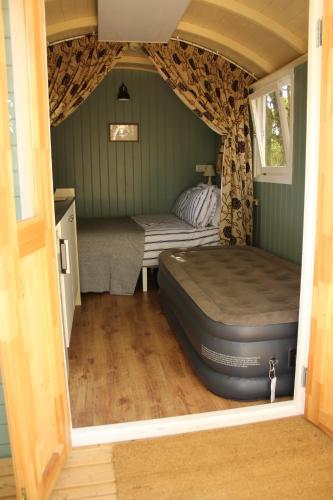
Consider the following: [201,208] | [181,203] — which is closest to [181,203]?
[181,203]

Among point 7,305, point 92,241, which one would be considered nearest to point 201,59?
point 92,241

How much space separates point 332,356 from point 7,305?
154 centimetres

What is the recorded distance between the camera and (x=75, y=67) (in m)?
4.48

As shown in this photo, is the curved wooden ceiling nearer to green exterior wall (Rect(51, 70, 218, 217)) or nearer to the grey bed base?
green exterior wall (Rect(51, 70, 218, 217))

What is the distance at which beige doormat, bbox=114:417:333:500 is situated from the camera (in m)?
1.78

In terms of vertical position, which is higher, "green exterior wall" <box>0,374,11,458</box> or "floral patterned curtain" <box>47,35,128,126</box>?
"floral patterned curtain" <box>47,35,128,126</box>

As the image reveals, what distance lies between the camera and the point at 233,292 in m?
2.92

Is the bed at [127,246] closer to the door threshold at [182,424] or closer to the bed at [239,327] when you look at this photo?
the bed at [239,327]

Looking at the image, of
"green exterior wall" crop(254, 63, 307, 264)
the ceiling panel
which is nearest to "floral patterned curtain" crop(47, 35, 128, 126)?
the ceiling panel

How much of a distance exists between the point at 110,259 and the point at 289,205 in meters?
1.98

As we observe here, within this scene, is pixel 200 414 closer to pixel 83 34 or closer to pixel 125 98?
pixel 83 34

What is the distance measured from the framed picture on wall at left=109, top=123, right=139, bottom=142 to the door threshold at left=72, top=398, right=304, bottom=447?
15.0 ft

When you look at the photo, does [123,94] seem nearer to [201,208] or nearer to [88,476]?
[201,208]

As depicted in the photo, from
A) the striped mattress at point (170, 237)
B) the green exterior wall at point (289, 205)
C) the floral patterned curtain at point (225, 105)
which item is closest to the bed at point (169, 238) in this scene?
the striped mattress at point (170, 237)
